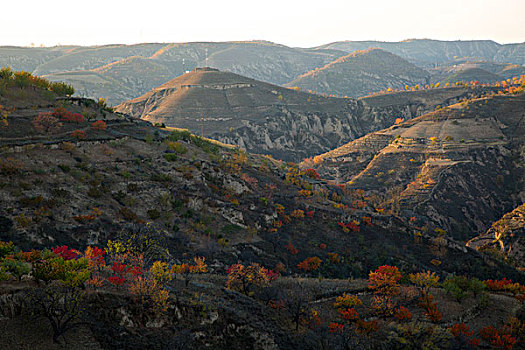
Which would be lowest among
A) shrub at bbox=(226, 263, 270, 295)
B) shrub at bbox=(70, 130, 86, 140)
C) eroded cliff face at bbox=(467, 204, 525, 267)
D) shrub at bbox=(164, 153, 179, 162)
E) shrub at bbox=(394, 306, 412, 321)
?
eroded cliff face at bbox=(467, 204, 525, 267)

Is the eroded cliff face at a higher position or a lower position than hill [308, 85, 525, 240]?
lower

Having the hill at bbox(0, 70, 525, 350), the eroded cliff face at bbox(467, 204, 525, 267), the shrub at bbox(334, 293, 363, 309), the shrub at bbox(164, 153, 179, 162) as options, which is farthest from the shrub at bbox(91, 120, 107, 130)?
the eroded cliff face at bbox(467, 204, 525, 267)

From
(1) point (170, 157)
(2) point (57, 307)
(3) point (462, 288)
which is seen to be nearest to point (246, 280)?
(2) point (57, 307)

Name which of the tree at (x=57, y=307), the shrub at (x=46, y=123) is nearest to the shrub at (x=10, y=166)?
the shrub at (x=46, y=123)

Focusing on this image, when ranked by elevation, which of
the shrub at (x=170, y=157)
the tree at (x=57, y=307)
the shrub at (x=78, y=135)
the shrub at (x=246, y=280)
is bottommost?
the shrub at (x=246, y=280)

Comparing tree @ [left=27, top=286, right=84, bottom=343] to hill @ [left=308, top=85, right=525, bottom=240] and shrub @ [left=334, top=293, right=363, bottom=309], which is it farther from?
hill @ [left=308, top=85, right=525, bottom=240]

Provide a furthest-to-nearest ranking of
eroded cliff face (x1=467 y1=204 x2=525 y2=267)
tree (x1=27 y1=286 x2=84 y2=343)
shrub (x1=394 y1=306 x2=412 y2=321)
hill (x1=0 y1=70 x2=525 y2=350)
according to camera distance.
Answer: eroded cliff face (x1=467 y1=204 x2=525 y2=267) < shrub (x1=394 y1=306 x2=412 y2=321) < hill (x1=0 y1=70 x2=525 y2=350) < tree (x1=27 y1=286 x2=84 y2=343)

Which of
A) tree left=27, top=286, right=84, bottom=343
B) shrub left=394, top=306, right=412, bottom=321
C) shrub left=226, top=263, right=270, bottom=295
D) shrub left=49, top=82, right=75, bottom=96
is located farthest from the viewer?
shrub left=49, top=82, right=75, bottom=96

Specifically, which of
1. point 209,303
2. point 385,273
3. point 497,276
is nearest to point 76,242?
point 209,303

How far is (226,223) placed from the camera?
187 feet

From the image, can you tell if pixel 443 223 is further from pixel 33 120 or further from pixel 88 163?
pixel 33 120

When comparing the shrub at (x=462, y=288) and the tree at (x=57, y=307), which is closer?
the tree at (x=57, y=307)

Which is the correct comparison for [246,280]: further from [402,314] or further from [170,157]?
[170,157]

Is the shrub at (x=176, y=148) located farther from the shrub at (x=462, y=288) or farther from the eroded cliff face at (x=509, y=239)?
the eroded cliff face at (x=509, y=239)
